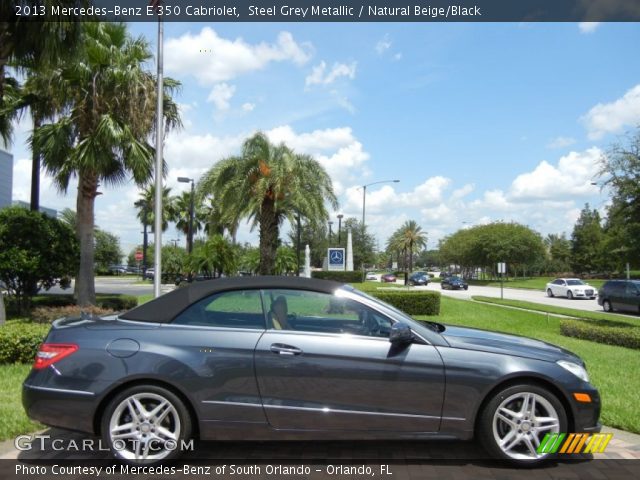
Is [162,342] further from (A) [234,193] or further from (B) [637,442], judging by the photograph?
(A) [234,193]

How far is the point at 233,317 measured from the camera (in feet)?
14.0

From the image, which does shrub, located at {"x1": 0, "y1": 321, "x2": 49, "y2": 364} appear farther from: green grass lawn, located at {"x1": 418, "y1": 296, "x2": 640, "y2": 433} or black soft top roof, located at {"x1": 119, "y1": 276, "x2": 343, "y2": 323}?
green grass lawn, located at {"x1": 418, "y1": 296, "x2": 640, "y2": 433}

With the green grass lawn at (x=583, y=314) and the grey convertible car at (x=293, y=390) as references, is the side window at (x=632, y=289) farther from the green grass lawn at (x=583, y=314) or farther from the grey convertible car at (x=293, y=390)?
the grey convertible car at (x=293, y=390)

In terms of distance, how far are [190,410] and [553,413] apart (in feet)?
8.97

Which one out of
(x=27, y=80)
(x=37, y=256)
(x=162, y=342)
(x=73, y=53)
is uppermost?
(x=27, y=80)

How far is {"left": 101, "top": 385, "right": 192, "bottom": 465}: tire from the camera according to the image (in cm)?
394

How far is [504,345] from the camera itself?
427 centimetres

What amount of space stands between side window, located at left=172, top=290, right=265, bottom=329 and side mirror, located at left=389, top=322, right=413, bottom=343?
3.26 ft

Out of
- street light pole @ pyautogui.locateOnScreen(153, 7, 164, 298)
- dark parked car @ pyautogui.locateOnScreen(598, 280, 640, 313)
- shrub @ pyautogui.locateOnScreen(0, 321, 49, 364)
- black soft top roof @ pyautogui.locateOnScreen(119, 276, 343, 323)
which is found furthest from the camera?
dark parked car @ pyautogui.locateOnScreen(598, 280, 640, 313)

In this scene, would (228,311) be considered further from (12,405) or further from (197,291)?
(12,405)

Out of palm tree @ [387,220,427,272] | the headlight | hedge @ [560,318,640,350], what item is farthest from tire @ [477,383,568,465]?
palm tree @ [387,220,427,272]

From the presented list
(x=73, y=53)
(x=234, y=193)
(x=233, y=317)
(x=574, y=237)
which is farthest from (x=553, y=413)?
(x=574, y=237)

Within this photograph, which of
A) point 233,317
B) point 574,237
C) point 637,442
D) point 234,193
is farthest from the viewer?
point 574,237

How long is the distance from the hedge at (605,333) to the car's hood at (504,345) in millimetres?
8022
